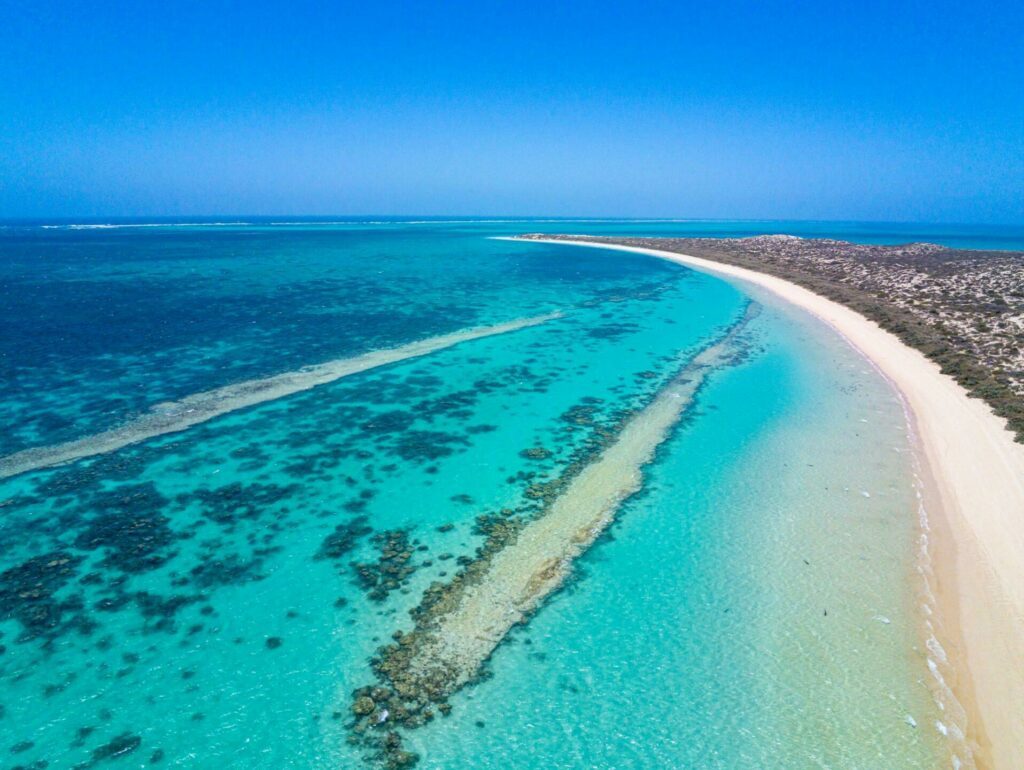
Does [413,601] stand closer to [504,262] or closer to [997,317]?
[997,317]

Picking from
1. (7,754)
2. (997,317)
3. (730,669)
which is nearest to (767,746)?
(730,669)

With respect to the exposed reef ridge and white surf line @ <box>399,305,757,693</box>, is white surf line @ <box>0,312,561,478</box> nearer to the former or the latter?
the exposed reef ridge

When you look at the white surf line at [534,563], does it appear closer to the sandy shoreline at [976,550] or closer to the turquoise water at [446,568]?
the turquoise water at [446,568]

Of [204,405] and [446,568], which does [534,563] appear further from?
[204,405]

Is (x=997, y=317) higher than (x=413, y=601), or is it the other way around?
(x=997, y=317)

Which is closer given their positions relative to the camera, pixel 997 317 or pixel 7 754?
pixel 7 754

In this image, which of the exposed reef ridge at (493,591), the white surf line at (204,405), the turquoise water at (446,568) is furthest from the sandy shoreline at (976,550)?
the white surf line at (204,405)
